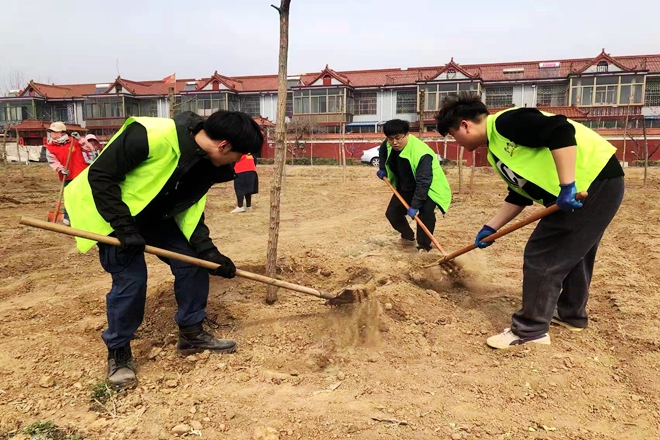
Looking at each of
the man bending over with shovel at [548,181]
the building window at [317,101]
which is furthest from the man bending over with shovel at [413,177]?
the building window at [317,101]

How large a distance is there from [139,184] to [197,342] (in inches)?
44.1

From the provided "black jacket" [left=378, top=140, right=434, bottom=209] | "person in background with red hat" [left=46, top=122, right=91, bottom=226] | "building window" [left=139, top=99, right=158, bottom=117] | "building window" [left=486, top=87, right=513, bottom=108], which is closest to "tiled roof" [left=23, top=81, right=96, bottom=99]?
"building window" [left=139, top=99, right=158, bottom=117]

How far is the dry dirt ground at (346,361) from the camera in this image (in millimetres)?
2324

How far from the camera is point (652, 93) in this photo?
93.5 ft

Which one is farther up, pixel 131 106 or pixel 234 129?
pixel 131 106

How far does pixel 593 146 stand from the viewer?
283cm

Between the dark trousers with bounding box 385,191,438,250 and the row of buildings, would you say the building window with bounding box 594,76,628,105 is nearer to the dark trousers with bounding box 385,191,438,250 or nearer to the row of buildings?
the row of buildings

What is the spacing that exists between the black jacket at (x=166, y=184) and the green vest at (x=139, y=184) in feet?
0.13

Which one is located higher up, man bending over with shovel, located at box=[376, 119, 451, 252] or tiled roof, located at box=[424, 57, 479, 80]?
tiled roof, located at box=[424, 57, 479, 80]

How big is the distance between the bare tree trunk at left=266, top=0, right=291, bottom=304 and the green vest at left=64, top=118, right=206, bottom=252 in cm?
103

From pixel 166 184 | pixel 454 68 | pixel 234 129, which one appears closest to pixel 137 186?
pixel 166 184

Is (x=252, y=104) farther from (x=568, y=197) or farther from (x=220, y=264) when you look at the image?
(x=568, y=197)

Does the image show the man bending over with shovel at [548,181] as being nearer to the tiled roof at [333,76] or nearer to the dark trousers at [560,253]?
the dark trousers at [560,253]

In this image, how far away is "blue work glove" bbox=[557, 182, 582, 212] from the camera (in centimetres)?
261
